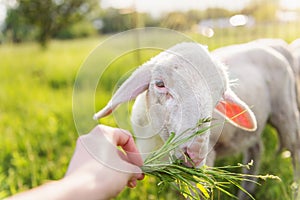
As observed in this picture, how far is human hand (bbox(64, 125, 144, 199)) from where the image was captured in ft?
5.13

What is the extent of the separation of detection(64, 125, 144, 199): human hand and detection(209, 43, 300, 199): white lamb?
3.98ft

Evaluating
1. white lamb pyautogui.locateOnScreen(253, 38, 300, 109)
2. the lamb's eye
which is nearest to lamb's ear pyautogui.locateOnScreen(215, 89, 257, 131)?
the lamb's eye

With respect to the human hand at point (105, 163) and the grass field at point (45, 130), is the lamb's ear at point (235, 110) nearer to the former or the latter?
the grass field at point (45, 130)

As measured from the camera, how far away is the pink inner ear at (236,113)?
2273 mm

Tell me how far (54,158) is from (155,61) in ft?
7.21

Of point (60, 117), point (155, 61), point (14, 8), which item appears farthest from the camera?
point (14, 8)

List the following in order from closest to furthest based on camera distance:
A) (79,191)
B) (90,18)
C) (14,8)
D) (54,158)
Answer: (79,191)
(54,158)
(14,8)
(90,18)

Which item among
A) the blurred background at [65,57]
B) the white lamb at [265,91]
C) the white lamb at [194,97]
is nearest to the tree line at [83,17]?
the blurred background at [65,57]

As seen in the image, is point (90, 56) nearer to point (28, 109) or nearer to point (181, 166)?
point (181, 166)

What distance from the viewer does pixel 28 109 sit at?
5.86m

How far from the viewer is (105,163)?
5.31ft

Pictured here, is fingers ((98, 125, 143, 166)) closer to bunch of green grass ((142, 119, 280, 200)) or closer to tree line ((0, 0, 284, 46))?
bunch of green grass ((142, 119, 280, 200))

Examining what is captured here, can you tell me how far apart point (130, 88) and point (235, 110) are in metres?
0.50

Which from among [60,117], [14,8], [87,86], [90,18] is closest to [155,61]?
[87,86]
